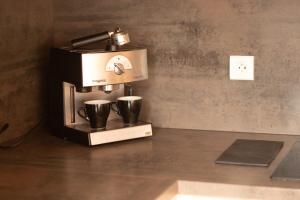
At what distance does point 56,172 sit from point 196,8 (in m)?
0.81

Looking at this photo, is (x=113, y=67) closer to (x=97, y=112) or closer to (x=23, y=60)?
(x=97, y=112)

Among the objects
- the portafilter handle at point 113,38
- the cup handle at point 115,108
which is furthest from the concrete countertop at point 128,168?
the portafilter handle at point 113,38

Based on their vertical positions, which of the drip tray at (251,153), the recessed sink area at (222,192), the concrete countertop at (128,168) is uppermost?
the drip tray at (251,153)

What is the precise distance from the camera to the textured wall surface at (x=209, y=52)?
210cm

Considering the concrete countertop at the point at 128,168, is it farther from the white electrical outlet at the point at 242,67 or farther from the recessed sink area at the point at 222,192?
the white electrical outlet at the point at 242,67

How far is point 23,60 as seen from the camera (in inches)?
85.0

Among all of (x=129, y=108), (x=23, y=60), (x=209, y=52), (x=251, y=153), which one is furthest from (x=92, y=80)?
(x=251, y=153)

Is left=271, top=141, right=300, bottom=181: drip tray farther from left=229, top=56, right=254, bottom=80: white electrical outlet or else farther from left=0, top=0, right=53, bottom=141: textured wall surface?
left=0, top=0, right=53, bottom=141: textured wall surface

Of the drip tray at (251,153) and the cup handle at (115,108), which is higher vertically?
the cup handle at (115,108)

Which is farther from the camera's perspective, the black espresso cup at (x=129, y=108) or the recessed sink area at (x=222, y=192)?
the black espresso cup at (x=129, y=108)

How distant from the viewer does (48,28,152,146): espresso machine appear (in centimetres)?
201

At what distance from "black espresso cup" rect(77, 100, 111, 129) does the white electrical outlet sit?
45 cm

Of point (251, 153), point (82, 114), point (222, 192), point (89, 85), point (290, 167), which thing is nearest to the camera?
point (222, 192)

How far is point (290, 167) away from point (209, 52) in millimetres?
621
